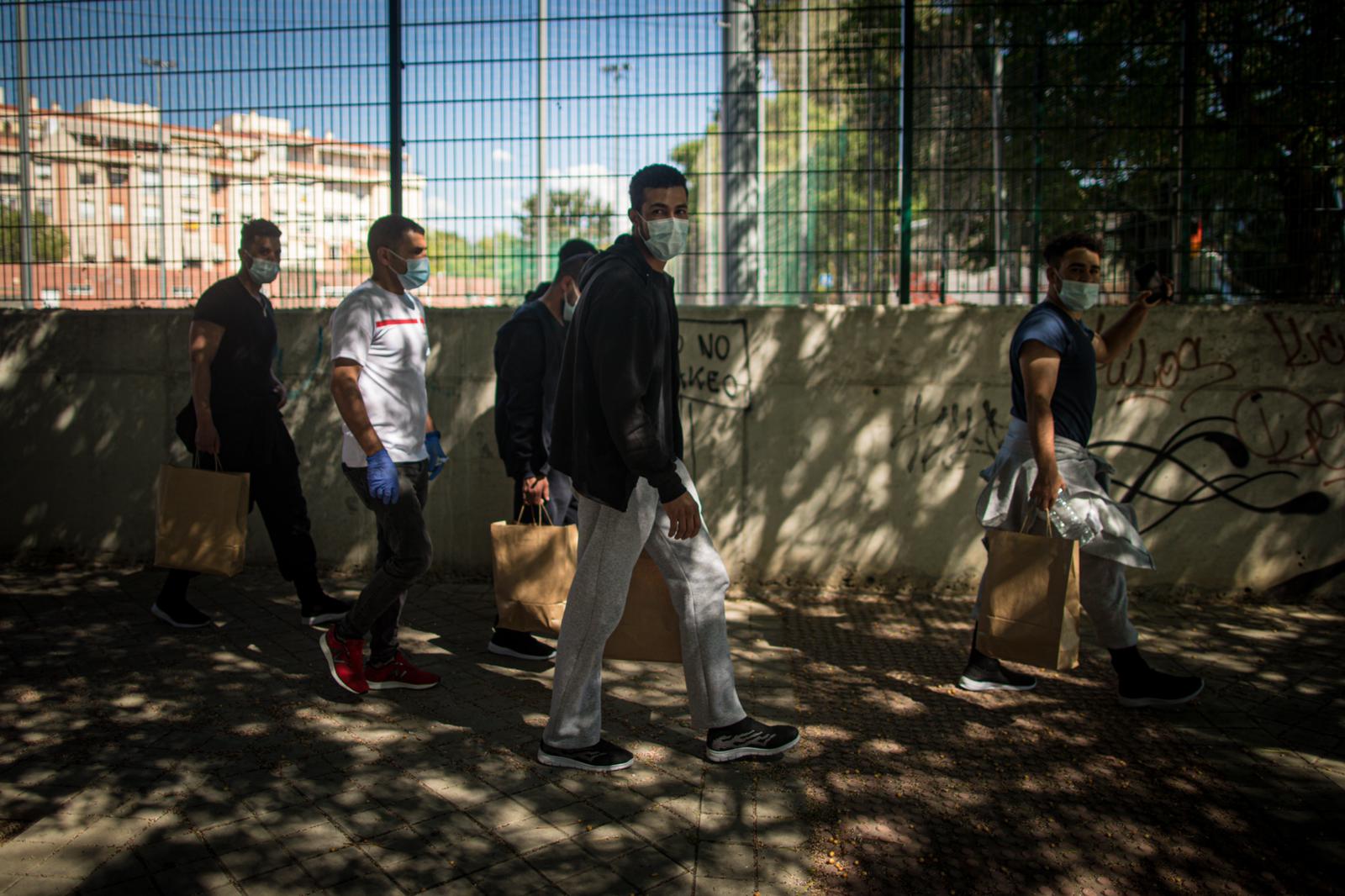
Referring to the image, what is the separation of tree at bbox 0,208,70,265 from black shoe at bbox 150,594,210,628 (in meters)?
3.09

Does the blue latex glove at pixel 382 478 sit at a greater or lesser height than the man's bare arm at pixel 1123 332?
lesser

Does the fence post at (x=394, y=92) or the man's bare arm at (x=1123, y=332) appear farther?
the fence post at (x=394, y=92)

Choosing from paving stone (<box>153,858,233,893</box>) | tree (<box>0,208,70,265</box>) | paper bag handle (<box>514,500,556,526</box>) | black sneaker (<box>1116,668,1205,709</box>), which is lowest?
paving stone (<box>153,858,233,893</box>)

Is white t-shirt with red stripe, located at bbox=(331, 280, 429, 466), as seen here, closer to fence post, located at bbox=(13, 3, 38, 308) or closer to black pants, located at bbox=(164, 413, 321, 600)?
black pants, located at bbox=(164, 413, 321, 600)

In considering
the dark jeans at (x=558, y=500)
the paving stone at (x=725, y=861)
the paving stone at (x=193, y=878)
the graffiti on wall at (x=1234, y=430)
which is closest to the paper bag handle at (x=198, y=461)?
the dark jeans at (x=558, y=500)

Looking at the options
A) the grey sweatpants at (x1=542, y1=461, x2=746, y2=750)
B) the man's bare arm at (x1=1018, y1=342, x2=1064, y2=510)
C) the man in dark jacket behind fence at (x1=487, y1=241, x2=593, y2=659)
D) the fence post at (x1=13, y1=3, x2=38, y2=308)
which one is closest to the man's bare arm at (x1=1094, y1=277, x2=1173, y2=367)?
the man's bare arm at (x1=1018, y1=342, x2=1064, y2=510)

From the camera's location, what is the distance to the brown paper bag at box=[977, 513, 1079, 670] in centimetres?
395

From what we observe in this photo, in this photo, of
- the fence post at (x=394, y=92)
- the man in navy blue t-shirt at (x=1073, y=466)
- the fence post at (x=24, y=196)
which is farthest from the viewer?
the fence post at (x=24, y=196)

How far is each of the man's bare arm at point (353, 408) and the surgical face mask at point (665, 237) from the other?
132cm

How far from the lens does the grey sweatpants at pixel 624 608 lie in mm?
3553

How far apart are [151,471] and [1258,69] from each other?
7.28m

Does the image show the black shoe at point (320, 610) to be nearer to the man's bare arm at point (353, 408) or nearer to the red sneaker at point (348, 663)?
Result: the red sneaker at point (348, 663)

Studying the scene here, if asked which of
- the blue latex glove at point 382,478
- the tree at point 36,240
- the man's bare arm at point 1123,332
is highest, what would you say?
the tree at point 36,240

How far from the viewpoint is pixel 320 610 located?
211 inches
